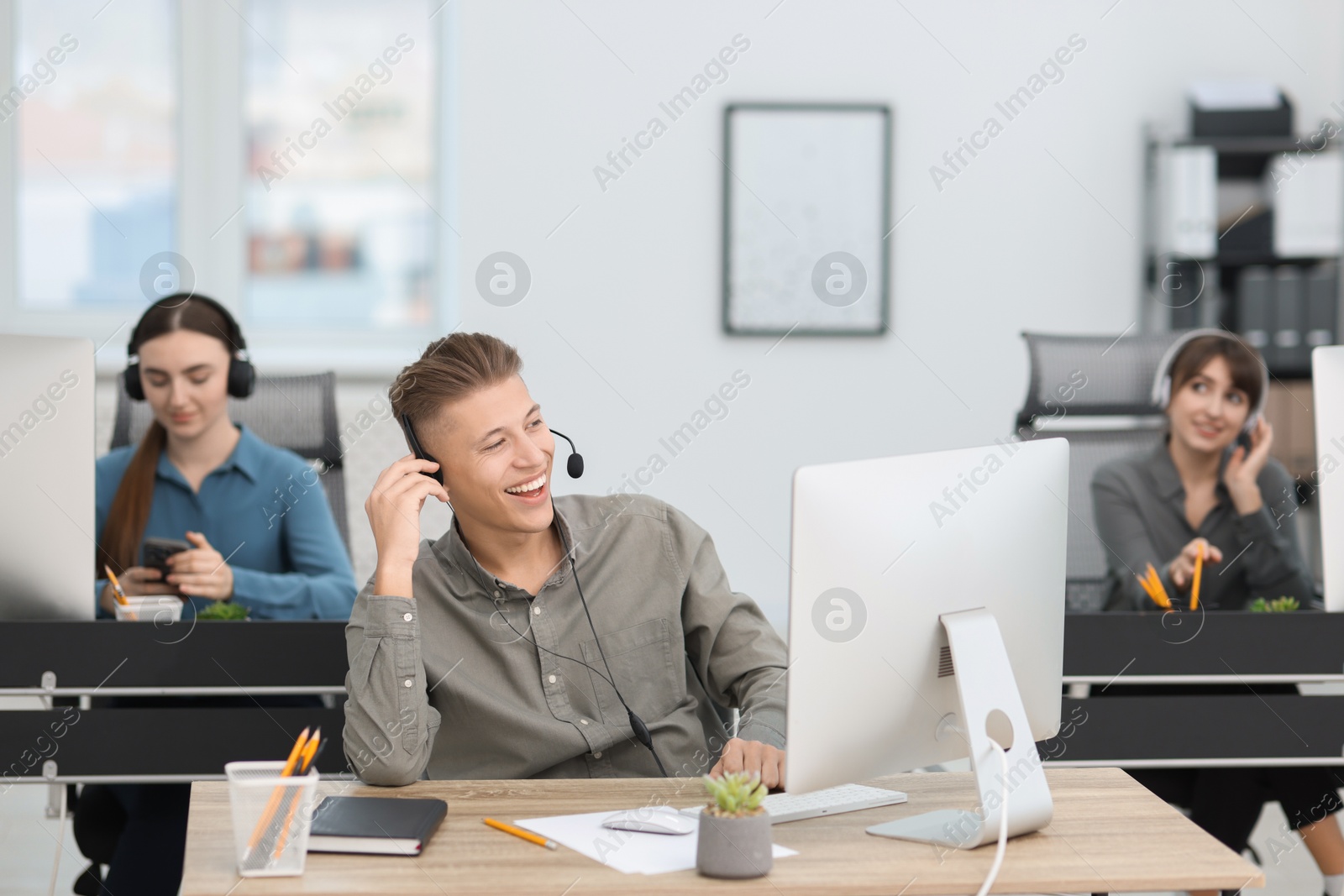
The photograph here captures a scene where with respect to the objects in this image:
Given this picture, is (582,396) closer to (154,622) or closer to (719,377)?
(719,377)

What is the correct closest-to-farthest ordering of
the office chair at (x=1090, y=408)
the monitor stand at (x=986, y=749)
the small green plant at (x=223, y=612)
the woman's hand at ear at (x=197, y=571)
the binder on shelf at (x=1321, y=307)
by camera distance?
the monitor stand at (x=986, y=749)
the small green plant at (x=223, y=612)
the woman's hand at ear at (x=197, y=571)
the office chair at (x=1090, y=408)
the binder on shelf at (x=1321, y=307)

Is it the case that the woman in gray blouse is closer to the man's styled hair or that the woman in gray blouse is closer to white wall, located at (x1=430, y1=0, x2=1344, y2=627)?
the man's styled hair

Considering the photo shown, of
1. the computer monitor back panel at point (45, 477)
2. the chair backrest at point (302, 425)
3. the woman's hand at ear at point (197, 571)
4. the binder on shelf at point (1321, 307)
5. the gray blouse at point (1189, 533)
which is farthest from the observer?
the binder on shelf at point (1321, 307)

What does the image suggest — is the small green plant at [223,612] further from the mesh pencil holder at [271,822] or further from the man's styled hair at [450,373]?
the mesh pencil holder at [271,822]

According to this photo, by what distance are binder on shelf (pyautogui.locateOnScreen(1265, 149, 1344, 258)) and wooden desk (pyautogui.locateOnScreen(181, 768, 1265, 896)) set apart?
3.32m

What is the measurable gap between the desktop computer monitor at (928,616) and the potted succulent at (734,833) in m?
0.07

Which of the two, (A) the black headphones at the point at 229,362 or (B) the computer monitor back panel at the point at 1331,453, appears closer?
(B) the computer monitor back panel at the point at 1331,453

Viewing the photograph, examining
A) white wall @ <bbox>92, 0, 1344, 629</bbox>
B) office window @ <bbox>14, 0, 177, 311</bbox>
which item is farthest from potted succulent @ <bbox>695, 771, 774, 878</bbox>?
office window @ <bbox>14, 0, 177, 311</bbox>

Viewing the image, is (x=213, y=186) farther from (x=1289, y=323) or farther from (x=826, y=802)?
(x=826, y=802)

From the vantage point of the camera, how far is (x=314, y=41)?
15.0 ft

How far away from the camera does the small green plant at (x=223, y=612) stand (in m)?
1.83

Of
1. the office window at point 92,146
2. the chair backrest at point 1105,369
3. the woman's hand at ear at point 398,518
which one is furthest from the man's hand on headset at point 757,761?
the office window at point 92,146

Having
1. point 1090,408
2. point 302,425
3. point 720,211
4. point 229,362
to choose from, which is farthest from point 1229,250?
point 229,362

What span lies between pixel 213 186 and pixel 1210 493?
139 inches
